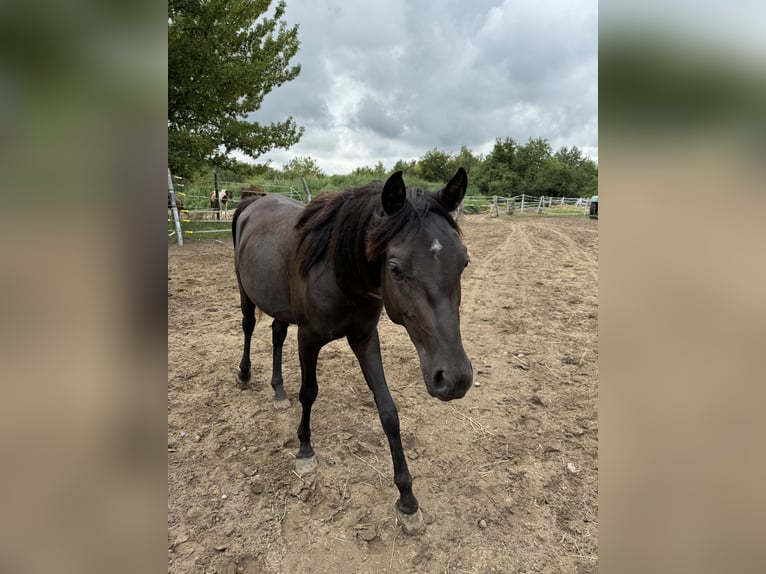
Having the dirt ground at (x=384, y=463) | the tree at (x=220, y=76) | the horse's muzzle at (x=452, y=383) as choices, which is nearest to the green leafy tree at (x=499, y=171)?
the tree at (x=220, y=76)

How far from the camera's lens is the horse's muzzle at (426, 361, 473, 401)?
154 cm

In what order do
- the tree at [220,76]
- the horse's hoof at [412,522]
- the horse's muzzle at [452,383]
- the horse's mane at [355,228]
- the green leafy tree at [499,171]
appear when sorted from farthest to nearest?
the green leafy tree at [499,171], the tree at [220,76], the horse's hoof at [412,522], the horse's mane at [355,228], the horse's muzzle at [452,383]

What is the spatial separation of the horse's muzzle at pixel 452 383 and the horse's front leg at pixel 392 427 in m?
0.68

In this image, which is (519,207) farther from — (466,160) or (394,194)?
(394,194)

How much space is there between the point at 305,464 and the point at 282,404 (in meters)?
0.86

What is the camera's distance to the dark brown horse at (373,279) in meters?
1.62

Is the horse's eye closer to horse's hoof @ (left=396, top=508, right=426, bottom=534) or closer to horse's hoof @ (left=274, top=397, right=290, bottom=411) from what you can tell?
horse's hoof @ (left=396, top=508, right=426, bottom=534)
